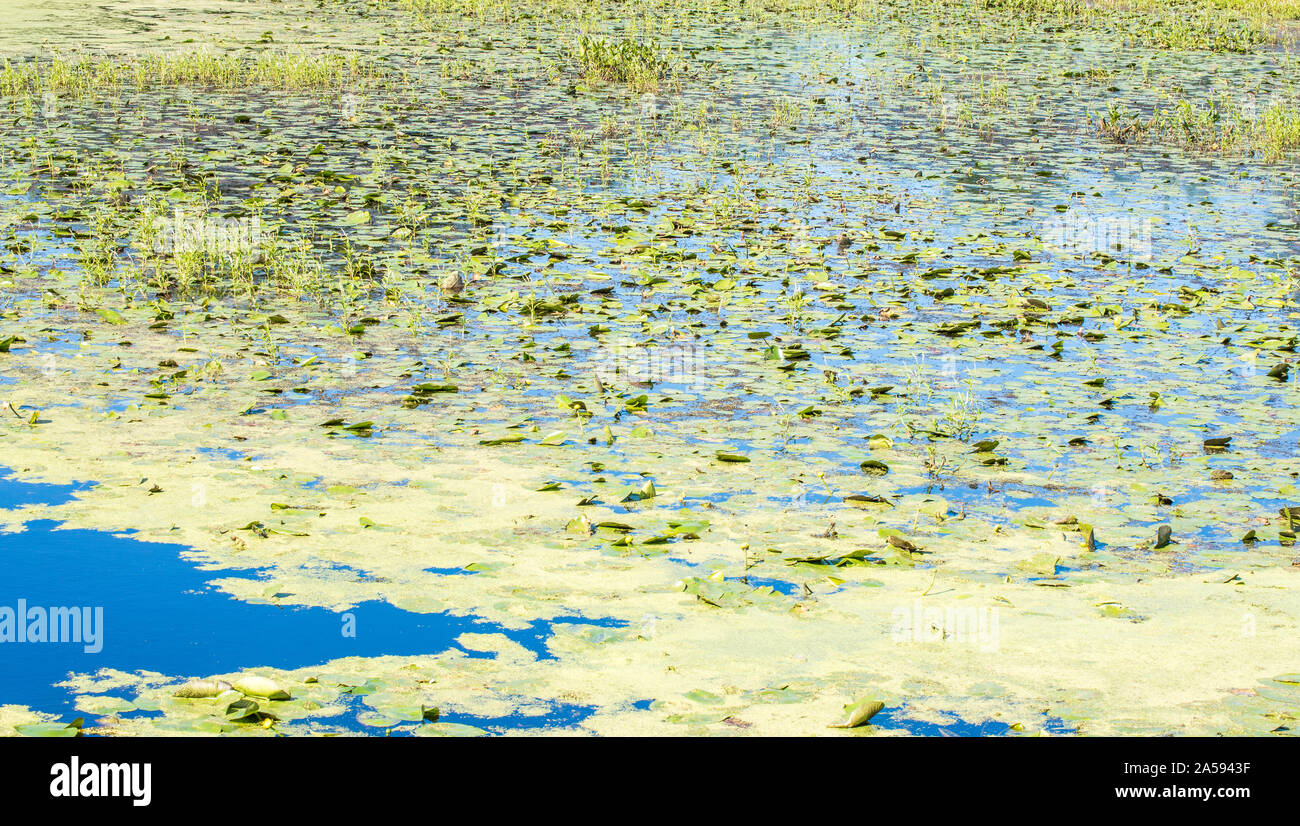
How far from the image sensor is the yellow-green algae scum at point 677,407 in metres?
4.40

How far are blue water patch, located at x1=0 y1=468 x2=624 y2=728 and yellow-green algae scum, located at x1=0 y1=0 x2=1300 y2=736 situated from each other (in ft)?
0.31

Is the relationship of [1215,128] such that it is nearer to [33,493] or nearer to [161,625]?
[33,493]

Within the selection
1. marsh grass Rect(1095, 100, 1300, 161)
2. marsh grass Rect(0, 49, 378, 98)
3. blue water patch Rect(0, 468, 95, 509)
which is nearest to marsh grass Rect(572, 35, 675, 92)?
marsh grass Rect(0, 49, 378, 98)

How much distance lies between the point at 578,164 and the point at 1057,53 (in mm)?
10925

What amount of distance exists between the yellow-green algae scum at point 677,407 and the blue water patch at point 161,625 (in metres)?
0.09

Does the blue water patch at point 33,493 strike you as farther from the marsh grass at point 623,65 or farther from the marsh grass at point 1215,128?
the marsh grass at point 623,65

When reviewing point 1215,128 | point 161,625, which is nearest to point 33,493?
point 161,625

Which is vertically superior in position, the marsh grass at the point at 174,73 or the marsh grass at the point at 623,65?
the marsh grass at the point at 623,65

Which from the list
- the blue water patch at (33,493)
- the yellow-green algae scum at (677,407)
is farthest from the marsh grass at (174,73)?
the blue water patch at (33,493)

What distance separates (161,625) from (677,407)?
306cm

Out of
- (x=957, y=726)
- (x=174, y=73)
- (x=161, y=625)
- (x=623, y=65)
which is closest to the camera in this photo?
(x=957, y=726)

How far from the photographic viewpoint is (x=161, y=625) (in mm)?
4582

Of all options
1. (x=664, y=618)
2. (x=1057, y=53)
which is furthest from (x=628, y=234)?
(x=1057, y=53)
